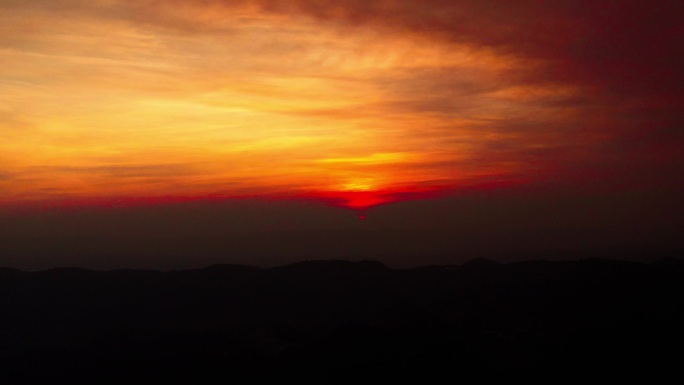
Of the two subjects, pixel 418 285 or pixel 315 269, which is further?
pixel 315 269

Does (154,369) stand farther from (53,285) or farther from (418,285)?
(418,285)

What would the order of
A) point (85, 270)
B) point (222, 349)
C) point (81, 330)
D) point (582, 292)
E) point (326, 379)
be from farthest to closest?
point (85, 270) → point (582, 292) → point (81, 330) → point (222, 349) → point (326, 379)

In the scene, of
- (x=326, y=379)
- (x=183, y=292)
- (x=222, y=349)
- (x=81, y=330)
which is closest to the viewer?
(x=326, y=379)

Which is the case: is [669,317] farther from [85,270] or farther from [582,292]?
[85,270]

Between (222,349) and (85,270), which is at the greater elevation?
(85,270)

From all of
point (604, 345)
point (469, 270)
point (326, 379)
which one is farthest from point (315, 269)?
point (604, 345)

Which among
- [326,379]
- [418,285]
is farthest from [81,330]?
[418,285]
